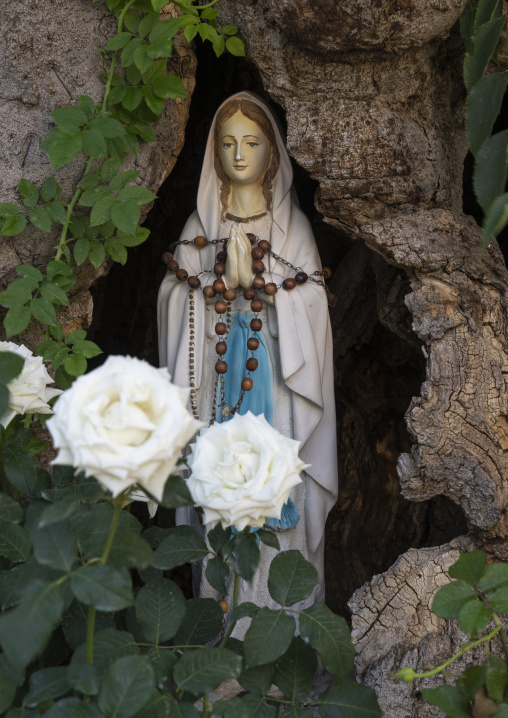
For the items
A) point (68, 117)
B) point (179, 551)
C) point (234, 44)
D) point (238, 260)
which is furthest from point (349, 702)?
point (234, 44)

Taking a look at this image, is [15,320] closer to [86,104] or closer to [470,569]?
[86,104]

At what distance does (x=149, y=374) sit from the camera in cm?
98

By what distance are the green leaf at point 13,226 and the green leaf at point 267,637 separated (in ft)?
3.40

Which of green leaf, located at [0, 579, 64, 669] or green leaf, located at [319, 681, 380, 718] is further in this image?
green leaf, located at [319, 681, 380, 718]

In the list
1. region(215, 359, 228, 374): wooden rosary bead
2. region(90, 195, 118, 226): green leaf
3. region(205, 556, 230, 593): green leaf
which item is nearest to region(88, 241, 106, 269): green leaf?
region(90, 195, 118, 226): green leaf

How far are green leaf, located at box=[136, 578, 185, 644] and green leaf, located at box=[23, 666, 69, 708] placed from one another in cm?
13

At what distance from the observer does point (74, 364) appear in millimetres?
1734

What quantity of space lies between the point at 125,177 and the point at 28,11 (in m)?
0.50

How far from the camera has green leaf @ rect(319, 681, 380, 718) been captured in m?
1.24

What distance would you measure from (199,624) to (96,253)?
2.98 feet

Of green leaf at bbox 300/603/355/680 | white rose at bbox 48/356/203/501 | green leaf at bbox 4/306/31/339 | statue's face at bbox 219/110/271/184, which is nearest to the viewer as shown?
white rose at bbox 48/356/203/501

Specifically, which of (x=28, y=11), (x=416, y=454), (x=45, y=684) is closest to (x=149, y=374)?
(x=45, y=684)

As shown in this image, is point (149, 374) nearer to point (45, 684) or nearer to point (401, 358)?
point (45, 684)

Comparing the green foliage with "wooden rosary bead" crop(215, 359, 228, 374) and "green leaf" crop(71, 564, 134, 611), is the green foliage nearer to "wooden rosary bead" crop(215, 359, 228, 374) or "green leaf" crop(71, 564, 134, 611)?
"green leaf" crop(71, 564, 134, 611)
